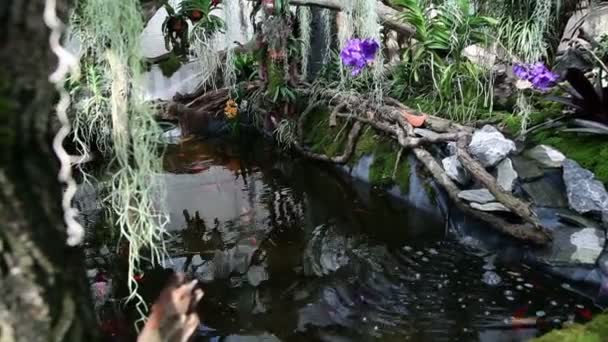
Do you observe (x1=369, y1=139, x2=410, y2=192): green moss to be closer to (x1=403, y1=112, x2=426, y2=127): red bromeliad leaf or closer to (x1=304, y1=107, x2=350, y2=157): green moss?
(x1=403, y1=112, x2=426, y2=127): red bromeliad leaf

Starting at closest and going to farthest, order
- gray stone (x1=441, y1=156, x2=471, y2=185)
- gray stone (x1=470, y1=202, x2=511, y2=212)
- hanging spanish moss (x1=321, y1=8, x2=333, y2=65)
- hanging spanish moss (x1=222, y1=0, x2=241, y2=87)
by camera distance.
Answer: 1. gray stone (x1=470, y1=202, x2=511, y2=212)
2. gray stone (x1=441, y1=156, x2=471, y2=185)
3. hanging spanish moss (x1=222, y1=0, x2=241, y2=87)
4. hanging spanish moss (x1=321, y1=8, x2=333, y2=65)

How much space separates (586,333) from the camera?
4.12 feet

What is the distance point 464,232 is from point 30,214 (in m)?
2.54

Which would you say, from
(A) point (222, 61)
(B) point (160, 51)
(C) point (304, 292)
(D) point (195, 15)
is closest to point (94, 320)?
(C) point (304, 292)

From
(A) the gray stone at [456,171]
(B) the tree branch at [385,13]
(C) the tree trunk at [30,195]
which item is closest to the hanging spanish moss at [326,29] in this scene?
(B) the tree branch at [385,13]

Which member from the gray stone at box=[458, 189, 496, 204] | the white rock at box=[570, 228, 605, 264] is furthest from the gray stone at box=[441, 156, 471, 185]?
the white rock at box=[570, 228, 605, 264]

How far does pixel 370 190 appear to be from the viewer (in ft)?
12.4

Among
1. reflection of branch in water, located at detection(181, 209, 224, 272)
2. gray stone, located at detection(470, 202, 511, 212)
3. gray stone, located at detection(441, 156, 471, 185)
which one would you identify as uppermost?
gray stone, located at detection(441, 156, 471, 185)

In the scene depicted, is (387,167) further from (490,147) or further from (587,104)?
(587,104)

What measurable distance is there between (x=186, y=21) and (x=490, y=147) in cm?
284

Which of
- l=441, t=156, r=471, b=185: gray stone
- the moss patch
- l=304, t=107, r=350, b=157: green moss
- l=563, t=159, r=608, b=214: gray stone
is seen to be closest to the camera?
l=563, t=159, r=608, b=214: gray stone

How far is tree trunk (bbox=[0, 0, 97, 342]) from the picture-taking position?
0.69 metres

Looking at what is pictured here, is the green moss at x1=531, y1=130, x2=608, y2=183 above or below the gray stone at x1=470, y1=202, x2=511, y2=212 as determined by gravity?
above

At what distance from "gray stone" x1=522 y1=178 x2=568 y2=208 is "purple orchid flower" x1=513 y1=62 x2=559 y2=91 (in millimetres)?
562
